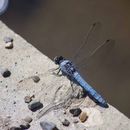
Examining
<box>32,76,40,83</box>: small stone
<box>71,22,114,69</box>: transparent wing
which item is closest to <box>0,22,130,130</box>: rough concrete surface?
<box>32,76,40,83</box>: small stone

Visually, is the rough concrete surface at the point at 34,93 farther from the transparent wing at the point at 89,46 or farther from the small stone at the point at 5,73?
the transparent wing at the point at 89,46

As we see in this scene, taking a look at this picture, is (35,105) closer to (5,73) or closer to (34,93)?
(34,93)

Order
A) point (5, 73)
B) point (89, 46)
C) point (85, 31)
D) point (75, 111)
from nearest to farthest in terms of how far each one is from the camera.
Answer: point (75, 111) → point (5, 73) → point (89, 46) → point (85, 31)

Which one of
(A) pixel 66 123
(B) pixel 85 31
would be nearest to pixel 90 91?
(A) pixel 66 123

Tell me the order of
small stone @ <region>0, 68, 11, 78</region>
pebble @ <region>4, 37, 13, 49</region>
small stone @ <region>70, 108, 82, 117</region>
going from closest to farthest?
small stone @ <region>70, 108, 82, 117</region> < small stone @ <region>0, 68, 11, 78</region> < pebble @ <region>4, 37, 13, 49</region>

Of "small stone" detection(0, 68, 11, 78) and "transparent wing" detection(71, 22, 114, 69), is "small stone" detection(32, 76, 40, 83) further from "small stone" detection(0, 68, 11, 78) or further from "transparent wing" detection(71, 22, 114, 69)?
"transparent wing" detection(71, 22, 114, 69)

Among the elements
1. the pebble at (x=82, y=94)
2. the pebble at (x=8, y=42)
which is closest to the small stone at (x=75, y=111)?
the pebble at (x=82, y=94)

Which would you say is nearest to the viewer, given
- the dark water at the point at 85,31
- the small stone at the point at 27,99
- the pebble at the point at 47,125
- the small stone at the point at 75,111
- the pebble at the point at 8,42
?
the pebble at the point at 47,125
